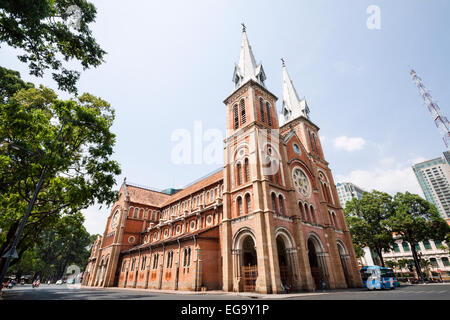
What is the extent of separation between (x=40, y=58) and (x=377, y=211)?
43.7 meters

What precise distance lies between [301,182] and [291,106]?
1646cm

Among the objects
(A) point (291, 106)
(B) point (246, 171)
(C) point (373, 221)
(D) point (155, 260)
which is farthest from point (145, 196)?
(C) point (373, 221)

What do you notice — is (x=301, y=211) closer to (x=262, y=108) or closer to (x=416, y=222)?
(x=262, y=108)

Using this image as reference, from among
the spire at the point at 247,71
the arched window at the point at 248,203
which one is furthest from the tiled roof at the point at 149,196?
the spire at the point at 247,71

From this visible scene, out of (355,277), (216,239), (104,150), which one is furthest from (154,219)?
(355,277)

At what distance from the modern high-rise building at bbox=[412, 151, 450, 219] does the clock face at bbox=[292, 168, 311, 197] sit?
15188 cm

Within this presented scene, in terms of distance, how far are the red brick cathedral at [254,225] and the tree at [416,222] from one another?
421 inches

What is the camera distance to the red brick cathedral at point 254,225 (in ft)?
63.8

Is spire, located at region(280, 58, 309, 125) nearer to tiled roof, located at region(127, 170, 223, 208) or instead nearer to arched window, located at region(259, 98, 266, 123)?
arched window, located at region(259, 98, 266, 123)

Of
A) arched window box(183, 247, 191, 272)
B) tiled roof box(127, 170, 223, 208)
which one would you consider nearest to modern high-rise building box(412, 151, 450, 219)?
tiled roof box(127, 170, 223, 208)

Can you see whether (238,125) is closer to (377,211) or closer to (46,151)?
(46,151)

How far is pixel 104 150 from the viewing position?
15.3 meters

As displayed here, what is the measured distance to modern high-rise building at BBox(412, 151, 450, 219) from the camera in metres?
128

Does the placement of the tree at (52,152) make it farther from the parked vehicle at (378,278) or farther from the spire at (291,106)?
the spire at (291,106)
